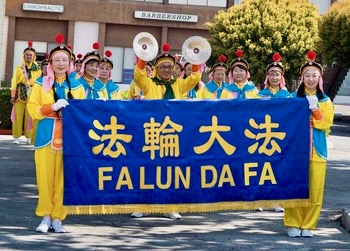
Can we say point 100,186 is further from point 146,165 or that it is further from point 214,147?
point 214,147

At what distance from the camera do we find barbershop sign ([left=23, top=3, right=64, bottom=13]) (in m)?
48.5

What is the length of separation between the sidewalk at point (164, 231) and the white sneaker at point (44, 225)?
82 mm

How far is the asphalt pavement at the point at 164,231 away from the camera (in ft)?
32.5

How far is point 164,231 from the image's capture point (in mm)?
10852

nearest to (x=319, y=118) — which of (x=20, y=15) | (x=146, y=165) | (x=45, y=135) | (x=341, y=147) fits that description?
(x=146, y=165)

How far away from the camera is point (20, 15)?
160ft

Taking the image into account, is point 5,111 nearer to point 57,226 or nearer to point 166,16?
point 57,226

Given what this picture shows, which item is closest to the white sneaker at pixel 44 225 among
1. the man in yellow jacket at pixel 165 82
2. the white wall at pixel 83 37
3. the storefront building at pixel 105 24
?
the man in yellow jacket at pixel 165 82

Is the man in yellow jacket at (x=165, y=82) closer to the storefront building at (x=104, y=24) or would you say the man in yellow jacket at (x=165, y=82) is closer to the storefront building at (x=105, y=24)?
the storefront building at (x=104, y=24)

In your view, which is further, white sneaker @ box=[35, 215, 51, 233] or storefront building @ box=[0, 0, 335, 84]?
storefront building @ box=[0, 0, 335, 84]

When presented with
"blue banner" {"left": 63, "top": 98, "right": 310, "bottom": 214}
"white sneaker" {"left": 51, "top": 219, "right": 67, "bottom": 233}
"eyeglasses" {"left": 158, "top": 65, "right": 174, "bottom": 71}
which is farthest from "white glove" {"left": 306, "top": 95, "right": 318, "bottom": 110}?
"white sneaker" {"left": 51, "top": 219, "right": 67, "bottom": 233}

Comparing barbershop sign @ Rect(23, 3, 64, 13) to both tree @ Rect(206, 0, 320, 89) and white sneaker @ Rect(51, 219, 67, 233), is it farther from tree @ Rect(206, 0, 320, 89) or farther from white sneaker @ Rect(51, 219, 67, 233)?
white sneaker @ Rect(51, 219, 67, 233)

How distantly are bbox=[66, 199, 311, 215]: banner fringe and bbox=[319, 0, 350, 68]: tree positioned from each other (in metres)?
27.7

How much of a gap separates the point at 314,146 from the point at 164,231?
1.75 metres
